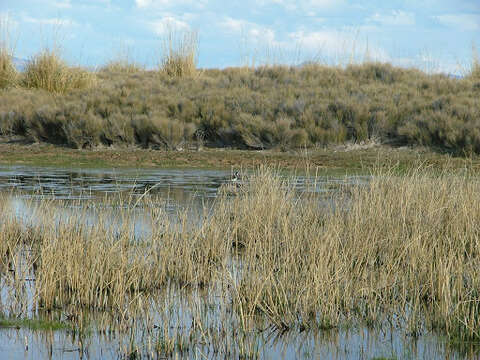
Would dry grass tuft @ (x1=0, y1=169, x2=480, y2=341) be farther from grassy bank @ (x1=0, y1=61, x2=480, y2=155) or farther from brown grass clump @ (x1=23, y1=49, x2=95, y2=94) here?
brown grass clump @ (x1=23, y1=49, x2=95, y2=94)

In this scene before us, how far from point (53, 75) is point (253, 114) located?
7.78 m

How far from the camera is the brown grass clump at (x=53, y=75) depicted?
84.9 feet

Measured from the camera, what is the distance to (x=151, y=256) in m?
7.18

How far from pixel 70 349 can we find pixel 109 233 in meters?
2.33

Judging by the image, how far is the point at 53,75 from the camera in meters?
26.2

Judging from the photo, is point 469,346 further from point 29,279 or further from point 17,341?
point 29,279

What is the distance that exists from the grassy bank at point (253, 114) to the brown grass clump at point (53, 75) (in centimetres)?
42

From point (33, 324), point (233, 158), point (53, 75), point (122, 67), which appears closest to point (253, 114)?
point (233, 158)

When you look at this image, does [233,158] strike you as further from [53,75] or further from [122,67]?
[122,67]

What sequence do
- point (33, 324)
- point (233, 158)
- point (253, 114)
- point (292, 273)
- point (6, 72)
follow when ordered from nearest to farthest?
point (33, 324) < point (292, 273) < point (233, 158) < point (253, 114) < point (6, 72)

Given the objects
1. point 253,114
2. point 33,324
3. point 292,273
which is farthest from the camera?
point 253,114

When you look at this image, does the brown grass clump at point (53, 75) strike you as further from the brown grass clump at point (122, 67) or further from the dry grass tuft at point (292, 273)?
the dry grass tuft at point (292, 273)

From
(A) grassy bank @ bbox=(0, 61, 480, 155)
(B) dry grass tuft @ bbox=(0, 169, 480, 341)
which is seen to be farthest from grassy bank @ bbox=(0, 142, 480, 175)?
(B) dry grass tuft @ bbox=(0, 169, 480, 341)

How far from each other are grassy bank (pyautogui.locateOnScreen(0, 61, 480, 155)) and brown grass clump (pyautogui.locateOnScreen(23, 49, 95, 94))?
0.42 metres
